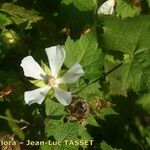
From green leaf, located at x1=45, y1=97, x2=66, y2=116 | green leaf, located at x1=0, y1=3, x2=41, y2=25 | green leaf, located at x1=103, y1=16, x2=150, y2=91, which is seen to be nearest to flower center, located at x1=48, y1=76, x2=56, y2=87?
green leaf, located at x1=45, y1=97, x2=66, y2=116

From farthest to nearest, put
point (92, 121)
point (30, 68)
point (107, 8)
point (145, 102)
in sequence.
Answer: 1. point (145, 102)
2. point (107, 8)
3. point (92, 121)
4. point (30, 68)

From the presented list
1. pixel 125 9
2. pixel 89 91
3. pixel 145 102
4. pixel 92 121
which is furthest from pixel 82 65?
pixel 145 102

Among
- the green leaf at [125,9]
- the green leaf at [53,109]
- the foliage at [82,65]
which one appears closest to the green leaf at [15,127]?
the foliage at [82,65]

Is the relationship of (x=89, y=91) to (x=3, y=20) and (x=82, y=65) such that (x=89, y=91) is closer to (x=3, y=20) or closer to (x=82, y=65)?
(x=82, y=65)

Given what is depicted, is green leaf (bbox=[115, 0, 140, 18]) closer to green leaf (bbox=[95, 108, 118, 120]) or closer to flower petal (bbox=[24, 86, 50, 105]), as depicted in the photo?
green leaf (bbox=[95, 108, 118, 120])

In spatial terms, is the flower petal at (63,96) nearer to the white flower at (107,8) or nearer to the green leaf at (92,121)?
the green leaf at (92,121)

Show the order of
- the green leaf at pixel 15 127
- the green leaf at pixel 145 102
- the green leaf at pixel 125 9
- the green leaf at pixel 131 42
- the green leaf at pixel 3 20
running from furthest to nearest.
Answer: the green leaf at pixel 145 102
the green leaf at pixel 125 9
the green leaf at pixel 3 20
the green leaf at pixel 15 127
the green leaf at pixel 131 42

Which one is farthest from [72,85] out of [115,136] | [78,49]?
[115,136]
